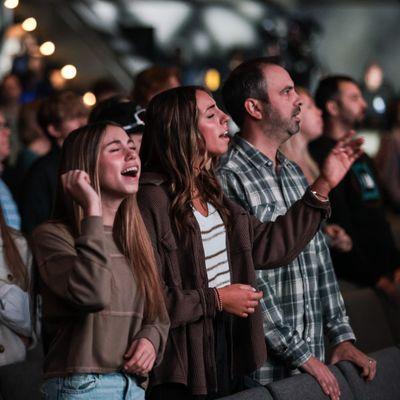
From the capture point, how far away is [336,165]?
3146 millimetres

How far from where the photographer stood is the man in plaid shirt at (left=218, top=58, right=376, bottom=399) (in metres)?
3.30

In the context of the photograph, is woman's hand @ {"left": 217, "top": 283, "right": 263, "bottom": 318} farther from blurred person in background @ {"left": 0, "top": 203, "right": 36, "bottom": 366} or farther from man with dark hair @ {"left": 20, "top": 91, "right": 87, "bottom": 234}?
man with dark hair @ {"left": 20, "top": 91, "right": 87, "bottom": 234}

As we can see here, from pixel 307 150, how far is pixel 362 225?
438mm

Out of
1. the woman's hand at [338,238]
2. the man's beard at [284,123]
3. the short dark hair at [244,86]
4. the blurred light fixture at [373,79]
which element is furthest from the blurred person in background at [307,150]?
the blurred light fixture at [373,79]

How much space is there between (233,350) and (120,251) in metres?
0.56

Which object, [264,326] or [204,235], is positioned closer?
[204,235]

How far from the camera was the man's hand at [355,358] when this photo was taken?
Result: 344cm

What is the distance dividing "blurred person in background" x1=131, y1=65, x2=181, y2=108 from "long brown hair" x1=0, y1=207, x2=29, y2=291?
1320 mm

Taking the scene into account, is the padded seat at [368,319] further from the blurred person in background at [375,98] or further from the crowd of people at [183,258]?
the blurred person in background at [375,98]

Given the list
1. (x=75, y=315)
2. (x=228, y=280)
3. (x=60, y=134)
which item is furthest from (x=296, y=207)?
(x=60, y=134)

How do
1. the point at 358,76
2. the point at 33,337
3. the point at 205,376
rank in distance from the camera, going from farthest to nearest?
1. the point at 358,76
2. the point at 33,337
3. the point at 205,376

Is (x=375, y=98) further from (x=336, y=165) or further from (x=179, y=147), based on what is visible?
(x=179, y=147)

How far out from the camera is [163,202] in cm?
304

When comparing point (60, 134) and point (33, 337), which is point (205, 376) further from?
point (60, 134)
